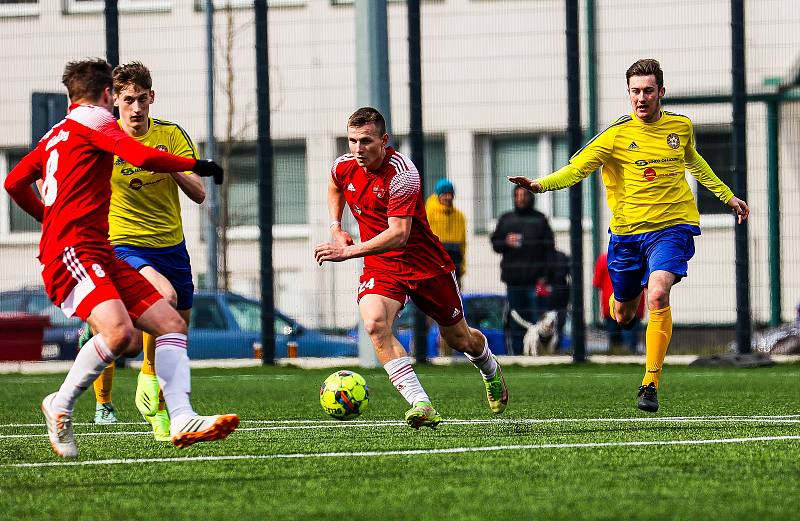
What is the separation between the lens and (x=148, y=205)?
8625 mm

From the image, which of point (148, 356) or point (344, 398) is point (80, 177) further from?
point (344, 398)

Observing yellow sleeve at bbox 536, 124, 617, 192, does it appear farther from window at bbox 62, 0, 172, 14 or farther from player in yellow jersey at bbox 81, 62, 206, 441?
window at bbox 62, 0, 172, 14

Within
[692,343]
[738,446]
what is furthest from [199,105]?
[738,446]

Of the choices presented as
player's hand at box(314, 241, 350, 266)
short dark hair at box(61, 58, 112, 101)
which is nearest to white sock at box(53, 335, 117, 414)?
short dark hair at box(61, 58, 112, 101)

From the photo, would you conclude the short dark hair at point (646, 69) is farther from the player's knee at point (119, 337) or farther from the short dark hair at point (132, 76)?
the player's knee at point (119, 337)

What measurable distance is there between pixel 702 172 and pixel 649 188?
1.87ft

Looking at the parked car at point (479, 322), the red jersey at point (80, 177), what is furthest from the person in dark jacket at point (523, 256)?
the red jersey at point (80, 177)

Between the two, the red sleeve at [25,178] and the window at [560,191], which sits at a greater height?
the window at [560,191]

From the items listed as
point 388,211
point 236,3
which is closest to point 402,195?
point 388,211

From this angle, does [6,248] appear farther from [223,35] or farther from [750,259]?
[750,259]

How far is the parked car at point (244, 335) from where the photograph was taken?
642 inches

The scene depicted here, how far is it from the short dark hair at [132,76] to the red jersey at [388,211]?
1112mm

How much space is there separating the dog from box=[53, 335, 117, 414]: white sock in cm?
955

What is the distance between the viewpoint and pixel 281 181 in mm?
16859
